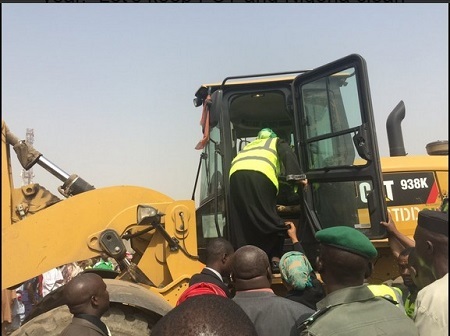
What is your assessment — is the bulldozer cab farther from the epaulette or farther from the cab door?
the epaulette

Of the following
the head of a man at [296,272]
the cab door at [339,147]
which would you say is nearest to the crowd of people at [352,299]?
the head of a man at [296,272]

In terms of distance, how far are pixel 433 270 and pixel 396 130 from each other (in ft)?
12.7

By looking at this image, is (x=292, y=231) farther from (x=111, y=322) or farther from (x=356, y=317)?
(x=356, y=317)

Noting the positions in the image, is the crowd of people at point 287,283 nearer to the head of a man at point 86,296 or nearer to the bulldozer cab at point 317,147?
the head of a man at point 86,296

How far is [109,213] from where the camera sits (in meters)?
4.25

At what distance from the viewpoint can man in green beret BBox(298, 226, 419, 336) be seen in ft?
6.18

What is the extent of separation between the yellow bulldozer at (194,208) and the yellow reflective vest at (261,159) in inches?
10.7

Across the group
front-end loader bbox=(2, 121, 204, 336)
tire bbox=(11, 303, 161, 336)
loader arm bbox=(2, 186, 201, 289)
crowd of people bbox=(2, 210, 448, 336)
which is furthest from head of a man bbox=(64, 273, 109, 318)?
loader arm bbox=(2, 186, 201, 289)

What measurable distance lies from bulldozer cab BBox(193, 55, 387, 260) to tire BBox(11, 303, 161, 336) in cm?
118

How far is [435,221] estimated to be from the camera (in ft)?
6.38

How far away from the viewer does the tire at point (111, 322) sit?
11.1ft

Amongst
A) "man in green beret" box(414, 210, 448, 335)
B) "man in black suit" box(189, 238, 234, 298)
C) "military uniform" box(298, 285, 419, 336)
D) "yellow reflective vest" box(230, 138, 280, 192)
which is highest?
"yellow reflective vest" box(230, 138, 280, 192)

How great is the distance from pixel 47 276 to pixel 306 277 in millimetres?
6275

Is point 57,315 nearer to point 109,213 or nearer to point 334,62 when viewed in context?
point 109,213
